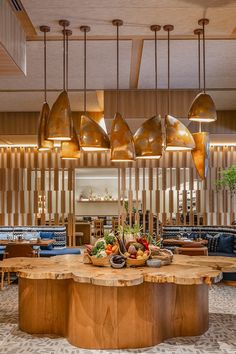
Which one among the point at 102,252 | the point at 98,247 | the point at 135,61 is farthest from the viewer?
the point at 135,61

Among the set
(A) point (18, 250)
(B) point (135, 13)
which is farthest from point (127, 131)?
(A) point (18, 250)

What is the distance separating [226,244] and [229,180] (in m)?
1.95

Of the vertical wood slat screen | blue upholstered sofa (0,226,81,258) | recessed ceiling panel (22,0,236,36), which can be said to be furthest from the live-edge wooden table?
the vertical wood slat screen

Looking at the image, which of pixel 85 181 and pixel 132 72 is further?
pixel 85 181

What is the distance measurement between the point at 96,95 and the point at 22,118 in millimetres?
2568

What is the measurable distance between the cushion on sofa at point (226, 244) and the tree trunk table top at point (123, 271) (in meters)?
4.05

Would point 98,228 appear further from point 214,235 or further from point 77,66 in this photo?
point 77,66

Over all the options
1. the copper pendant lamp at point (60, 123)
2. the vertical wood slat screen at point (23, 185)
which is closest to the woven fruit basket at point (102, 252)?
the copper pendant lamp at point (60, 123)

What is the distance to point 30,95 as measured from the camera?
8469 mm

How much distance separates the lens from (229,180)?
1077 centimetres

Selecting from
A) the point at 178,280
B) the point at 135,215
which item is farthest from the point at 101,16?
the point at 135,215

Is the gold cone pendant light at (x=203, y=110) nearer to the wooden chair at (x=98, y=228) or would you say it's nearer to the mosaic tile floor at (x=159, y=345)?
the mosaic tile floor at (x=159, y=345)

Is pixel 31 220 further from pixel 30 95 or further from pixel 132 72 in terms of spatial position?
pixel 132 72

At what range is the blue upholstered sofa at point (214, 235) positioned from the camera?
9359 mm
